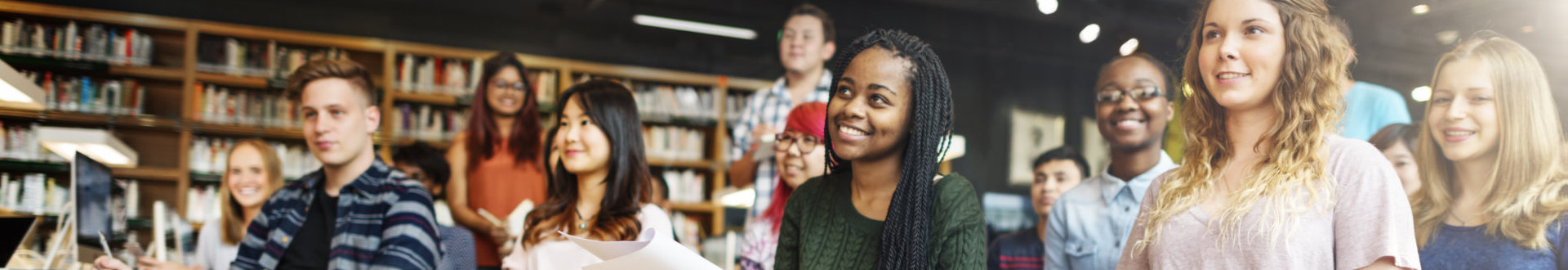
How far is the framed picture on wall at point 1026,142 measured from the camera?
3.36 meters

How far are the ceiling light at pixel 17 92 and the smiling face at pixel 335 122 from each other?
1.10m

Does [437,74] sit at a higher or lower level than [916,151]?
higher

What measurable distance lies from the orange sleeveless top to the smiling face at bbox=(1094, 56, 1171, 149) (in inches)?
82.7

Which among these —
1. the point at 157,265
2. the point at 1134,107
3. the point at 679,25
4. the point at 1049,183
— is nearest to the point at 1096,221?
the point at 1134,107

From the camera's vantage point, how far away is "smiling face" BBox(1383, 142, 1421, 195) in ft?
7.36

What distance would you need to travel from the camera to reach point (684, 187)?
20.5 ft

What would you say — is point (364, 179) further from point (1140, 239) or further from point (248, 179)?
point (1140, 239)

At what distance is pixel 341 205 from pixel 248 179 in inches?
58.3

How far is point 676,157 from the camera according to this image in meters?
6.17

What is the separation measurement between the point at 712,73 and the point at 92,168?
3.53m

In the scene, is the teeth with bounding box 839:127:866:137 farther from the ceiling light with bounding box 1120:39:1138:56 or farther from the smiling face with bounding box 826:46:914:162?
the ceiling light with bounding box 1120:39:1138:56

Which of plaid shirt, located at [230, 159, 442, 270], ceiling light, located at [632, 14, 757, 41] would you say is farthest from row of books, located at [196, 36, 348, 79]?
plaid shirt, located at [230, 159, 442, 270]

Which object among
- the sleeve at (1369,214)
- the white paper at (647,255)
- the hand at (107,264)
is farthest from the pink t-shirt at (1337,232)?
the hand at (107,264)

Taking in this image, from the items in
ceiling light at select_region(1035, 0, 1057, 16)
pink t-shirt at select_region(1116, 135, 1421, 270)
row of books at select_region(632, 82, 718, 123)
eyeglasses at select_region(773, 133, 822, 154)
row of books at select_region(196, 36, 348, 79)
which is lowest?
pink t-shirt at select_region(1116, 135, 1421, 270)
